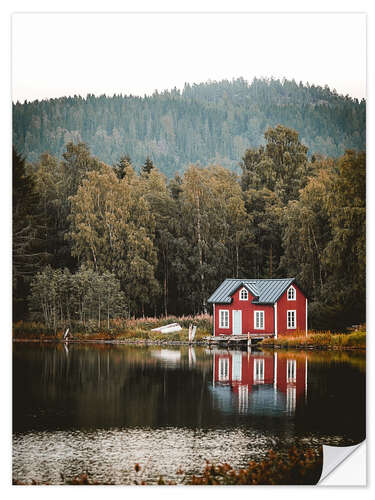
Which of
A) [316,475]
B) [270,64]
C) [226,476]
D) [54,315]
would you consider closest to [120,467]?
[226,476]

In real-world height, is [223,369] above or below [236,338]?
below

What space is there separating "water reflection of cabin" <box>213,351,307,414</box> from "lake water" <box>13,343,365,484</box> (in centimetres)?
2

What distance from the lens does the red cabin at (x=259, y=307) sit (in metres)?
10.8

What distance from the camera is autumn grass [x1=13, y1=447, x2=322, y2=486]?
7.19 metres

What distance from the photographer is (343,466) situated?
302 inches

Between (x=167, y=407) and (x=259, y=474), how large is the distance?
182cm

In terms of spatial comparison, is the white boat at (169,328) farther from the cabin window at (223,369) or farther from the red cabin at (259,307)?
the cabin window at (223,369)

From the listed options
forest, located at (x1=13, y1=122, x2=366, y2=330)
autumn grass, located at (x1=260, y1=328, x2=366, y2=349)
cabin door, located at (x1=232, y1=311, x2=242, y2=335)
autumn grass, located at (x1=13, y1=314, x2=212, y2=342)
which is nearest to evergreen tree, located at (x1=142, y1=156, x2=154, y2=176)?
forest, located at (x1=13, y1=122, x2=366, y2=330)

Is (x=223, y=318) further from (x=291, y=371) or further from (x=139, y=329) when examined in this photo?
(x=291, y=371)

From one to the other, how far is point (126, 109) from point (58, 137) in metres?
1.02

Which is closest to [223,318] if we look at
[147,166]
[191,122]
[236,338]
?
[236,338]

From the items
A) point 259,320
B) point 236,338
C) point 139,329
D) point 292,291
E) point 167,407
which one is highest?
point 292,291

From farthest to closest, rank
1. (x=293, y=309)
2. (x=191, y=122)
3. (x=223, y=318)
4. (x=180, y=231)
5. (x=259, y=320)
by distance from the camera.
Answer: (x=180, y=231) → (x=259, y=320) → (x=223, y=318) → (x=293, y=309) → (x=191, y=122)

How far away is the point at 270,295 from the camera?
1141 centimetres
